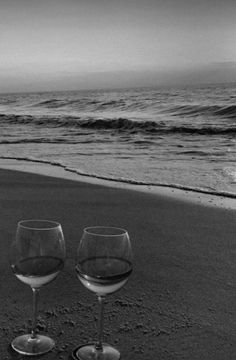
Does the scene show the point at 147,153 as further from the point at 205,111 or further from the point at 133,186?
the point at 205,111

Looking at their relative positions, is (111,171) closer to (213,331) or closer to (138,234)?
(138,234)

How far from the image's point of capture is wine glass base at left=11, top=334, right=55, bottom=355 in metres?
1.75

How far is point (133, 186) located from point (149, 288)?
3.21 m

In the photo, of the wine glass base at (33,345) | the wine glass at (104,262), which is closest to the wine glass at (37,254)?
the wine glass at (104,262)

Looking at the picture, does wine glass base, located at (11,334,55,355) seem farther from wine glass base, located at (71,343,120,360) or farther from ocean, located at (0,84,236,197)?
ocean, located at (0,84,236,197)

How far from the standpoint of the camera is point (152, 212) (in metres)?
4.38

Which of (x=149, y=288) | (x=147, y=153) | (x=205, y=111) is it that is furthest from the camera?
(x=205, y=111)

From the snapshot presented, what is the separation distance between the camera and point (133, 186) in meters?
5.75

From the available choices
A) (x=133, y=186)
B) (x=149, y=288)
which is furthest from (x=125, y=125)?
(x=149, y=288)

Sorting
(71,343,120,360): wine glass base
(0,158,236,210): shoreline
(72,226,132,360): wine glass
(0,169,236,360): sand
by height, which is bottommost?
(0,158,236,210): shoreline

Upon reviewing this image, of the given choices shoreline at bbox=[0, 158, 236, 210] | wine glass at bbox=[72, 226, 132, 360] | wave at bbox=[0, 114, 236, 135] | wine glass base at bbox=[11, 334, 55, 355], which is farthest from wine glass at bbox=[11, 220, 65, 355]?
wave at bbox=[0, 114, 236, 135]

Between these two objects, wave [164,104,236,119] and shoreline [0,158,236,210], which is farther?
wave [164,104,236,119]

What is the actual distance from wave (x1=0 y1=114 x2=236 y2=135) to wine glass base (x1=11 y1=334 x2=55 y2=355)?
44.5 ft

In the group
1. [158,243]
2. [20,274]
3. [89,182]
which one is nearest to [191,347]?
[20,274]
